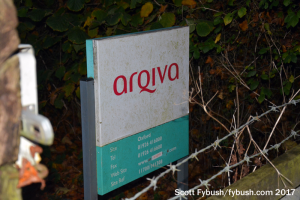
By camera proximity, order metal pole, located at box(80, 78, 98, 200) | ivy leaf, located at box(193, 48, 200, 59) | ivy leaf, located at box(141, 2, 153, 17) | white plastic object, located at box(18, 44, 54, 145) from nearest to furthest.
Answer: white plastic object, located at box(18, 44, 54, 145)
metal pole, located at box(80, 78, 98, 200)
ivy leaf, located at box(141, 2, 153, 17)
ivy leaf, located at box(193, 48, 200, 59)

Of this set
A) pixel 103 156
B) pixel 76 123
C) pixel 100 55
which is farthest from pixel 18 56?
pixel 76 123

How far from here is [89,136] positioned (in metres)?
2.43

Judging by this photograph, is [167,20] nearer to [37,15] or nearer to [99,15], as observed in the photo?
[99,15]

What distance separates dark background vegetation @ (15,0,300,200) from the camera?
3.73m

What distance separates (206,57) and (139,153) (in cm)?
236

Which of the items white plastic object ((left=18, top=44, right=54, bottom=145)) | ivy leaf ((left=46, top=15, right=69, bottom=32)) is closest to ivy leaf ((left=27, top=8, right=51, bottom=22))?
ivy leaf ((left=46, top=15, right=69, bottom=32))

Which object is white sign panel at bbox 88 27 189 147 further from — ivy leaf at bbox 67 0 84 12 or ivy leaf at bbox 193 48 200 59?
ivy leaf at bbox 67 0 84 12

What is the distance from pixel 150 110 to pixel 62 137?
4.03 metres

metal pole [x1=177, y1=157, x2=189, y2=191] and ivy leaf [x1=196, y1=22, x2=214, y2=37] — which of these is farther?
ivy leaf [x1=196, y1=22, x2=214, y2=37]

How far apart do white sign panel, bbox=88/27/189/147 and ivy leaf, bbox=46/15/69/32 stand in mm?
1229

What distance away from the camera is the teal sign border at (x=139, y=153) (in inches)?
101

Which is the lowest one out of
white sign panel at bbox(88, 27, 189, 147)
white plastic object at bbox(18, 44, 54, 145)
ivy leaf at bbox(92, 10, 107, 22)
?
white sign panel at bbox(88, 27, 189, 147)

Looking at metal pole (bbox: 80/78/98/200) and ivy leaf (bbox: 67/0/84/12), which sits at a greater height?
ivy leaf (bbox: 67/0/84/12)

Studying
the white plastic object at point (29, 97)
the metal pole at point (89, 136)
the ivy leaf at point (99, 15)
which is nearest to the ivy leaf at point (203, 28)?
Answer: the ivy leaf at point (99, 15)
